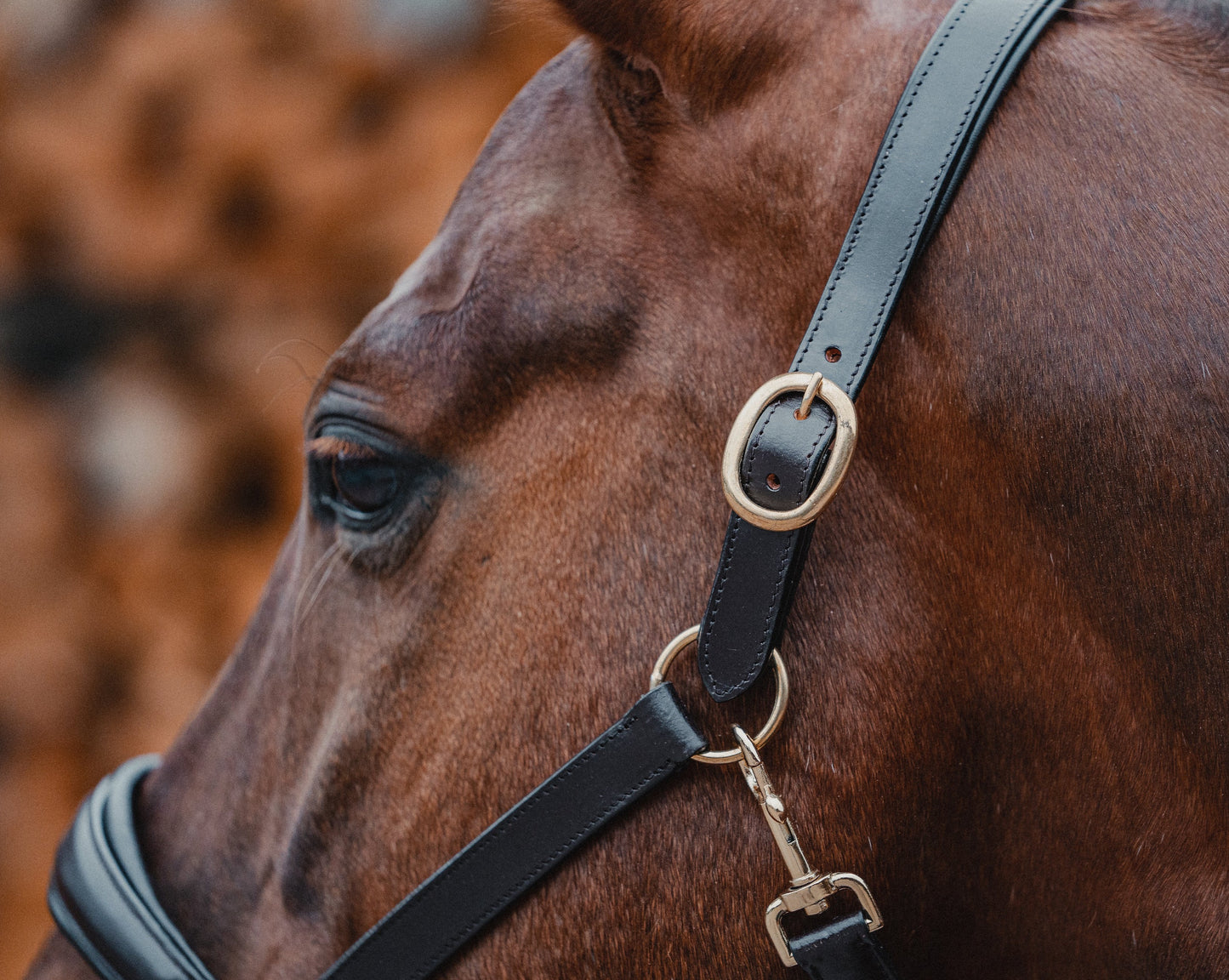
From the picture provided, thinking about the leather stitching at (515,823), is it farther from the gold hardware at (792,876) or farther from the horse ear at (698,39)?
Answer: the horse ear at (698,39)

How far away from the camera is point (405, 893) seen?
3.08 feet

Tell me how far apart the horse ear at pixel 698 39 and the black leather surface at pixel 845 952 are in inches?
25.4

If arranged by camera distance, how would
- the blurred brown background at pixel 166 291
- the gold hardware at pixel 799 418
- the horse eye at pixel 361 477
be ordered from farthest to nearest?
the blurred brown background at pixel 166 291 → the horse eye at pixel 361 477 → the gold hardware at pixel 799 418

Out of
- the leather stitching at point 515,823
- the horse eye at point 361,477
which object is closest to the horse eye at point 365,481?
the horse eye at point 361,477

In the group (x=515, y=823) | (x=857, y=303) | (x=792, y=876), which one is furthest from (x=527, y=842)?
(x=857, y=303)

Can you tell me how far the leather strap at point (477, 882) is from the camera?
83 cm

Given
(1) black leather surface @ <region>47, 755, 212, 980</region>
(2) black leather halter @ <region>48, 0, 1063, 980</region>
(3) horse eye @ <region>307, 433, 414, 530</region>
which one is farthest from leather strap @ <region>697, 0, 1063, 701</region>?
(1) black leather surface @ <region>47, 755, 212, 980</region>

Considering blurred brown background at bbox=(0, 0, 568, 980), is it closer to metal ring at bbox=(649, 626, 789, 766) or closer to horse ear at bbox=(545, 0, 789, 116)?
horse ear at bbox=(545, 0, 789, 116)

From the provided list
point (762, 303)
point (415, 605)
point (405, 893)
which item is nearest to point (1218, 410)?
point (762, 303)

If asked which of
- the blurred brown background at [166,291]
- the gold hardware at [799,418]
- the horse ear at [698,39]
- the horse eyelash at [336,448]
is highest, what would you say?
the horse ear at [698,39]

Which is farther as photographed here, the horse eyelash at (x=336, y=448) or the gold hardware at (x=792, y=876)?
the horse eyelash at (x=336, y=448)

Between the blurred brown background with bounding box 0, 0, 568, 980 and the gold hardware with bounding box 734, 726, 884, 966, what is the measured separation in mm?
2366

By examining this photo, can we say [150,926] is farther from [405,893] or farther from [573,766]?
[573,766]

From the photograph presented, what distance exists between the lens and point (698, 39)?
2.77ft
